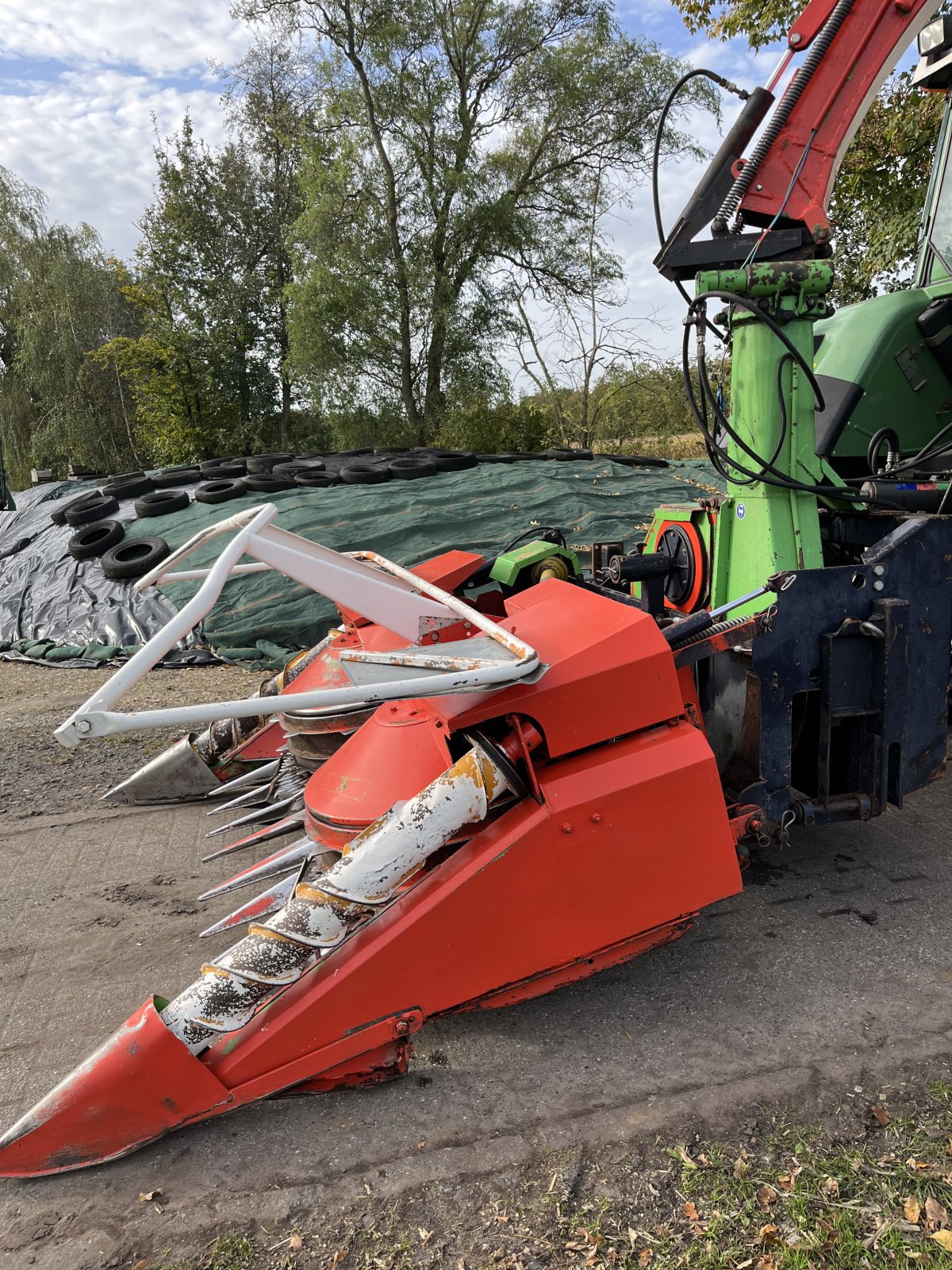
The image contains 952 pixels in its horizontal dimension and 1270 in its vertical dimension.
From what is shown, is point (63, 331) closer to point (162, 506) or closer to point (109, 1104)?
point (162, 506)

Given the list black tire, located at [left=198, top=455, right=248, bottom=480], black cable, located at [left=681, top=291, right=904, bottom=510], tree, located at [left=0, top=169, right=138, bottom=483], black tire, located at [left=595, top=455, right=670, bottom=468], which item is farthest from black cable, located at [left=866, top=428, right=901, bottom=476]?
tree, located at [left=0, top=169, right=138, bottom=483]

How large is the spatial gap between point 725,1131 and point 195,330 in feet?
79.2

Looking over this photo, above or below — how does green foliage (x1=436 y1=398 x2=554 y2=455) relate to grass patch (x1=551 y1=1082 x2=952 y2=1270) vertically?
above

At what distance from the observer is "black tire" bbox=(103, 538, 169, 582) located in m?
8.17

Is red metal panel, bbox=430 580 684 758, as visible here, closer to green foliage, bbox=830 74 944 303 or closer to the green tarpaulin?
the green tarpaulin

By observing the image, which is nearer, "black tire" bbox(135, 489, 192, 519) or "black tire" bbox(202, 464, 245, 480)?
"black tire" bbox(135, 489, 192, 519)

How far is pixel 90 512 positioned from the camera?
9.87 meters

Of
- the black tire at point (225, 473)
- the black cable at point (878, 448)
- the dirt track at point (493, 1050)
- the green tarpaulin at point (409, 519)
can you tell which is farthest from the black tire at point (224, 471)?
the black cable at point (878, 448)

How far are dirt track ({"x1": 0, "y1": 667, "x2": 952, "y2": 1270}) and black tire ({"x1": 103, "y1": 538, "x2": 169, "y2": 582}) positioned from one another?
5.07m

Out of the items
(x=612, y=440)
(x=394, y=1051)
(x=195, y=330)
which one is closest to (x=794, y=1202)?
(x=394, y=1051)

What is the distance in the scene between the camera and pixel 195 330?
22.9 m

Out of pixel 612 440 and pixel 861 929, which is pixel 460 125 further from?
pixel 861 929

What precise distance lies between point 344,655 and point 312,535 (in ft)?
19.9

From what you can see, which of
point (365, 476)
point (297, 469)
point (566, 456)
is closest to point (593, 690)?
point (365, 476)
